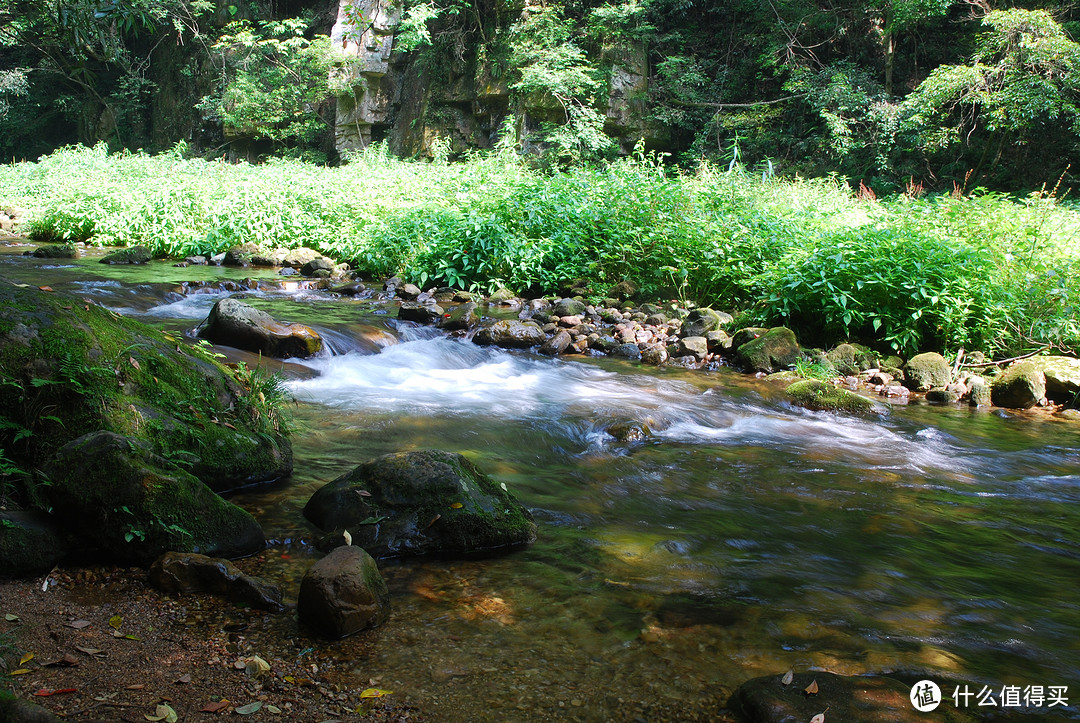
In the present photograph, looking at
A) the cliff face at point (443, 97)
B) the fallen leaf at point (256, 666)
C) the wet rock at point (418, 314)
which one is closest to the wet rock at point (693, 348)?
the wet rock at point (418, 314)

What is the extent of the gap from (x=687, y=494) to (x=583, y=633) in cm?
186

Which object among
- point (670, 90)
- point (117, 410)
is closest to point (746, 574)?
point (117, 410)

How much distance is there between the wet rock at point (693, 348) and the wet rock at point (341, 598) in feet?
20.0

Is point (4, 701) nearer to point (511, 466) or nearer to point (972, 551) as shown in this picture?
point (511, 466)

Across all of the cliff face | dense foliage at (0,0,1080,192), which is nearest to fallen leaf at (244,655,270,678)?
dense foliage at (0,0,1080,192)

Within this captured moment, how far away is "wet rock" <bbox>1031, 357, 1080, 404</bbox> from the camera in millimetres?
6941

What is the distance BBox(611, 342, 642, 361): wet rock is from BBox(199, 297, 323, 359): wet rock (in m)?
3.49

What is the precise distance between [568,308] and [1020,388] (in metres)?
5.26

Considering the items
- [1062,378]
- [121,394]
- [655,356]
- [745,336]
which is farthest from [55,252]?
[1062,378]

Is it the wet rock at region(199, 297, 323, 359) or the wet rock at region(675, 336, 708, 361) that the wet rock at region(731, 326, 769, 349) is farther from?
the wet rock at region(199, 297, 323, 359)

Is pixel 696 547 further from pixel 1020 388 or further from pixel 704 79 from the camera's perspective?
pixel 704 79

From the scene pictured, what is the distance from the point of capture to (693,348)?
27.2ft

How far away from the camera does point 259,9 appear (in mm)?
28641

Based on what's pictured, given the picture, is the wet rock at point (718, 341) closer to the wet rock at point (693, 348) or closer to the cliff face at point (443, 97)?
the wet rock at point (693, 348)
